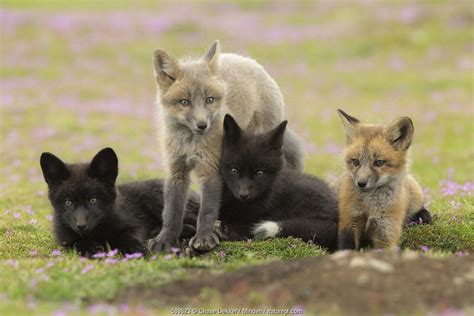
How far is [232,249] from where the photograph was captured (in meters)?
9.34

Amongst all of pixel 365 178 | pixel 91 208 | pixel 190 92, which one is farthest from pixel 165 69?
pixel 365 178

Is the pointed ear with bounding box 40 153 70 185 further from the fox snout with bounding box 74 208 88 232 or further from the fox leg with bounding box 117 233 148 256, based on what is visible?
the fox leg with bounding box 117 233 148 256

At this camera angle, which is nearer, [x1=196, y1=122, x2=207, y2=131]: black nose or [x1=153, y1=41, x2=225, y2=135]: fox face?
[x1=196, y1=122, x2=207, y2=131]: black nose

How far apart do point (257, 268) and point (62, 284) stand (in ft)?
6.43

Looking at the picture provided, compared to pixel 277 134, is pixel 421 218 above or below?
below

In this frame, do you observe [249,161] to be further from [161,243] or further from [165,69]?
[165,69]

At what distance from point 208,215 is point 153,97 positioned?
1909 centimetres

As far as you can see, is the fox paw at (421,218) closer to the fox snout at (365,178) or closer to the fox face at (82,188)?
the fox snout at (365,178)

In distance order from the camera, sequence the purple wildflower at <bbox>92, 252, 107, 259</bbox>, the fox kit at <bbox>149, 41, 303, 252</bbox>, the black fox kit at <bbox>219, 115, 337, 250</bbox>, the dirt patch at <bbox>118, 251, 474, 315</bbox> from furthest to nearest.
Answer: the black fox kit at <bbox>219, 115, 337, 250</bbox> → the fox kit at <bbox>149, 41, 303, 252</bbox> → the purple wildflower at <bbox>92, 252, 107, 259</bbox> → the dirt patch at <bbox>118, 251, 474, 315</bbox>

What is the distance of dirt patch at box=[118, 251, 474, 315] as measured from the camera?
253 inches

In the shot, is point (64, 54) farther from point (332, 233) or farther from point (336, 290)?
point (336, 290)

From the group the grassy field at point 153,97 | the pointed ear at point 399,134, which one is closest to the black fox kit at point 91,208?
the grassy field at point 153,97

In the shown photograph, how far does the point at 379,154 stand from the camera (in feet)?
29.8

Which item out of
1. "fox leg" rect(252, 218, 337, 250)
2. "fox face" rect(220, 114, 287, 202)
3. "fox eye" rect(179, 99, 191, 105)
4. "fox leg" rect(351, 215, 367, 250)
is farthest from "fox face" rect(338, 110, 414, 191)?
"fox eye" rect(179, 99, 191, 105)
